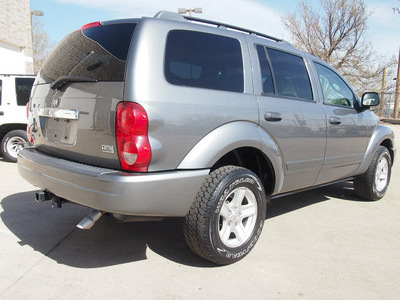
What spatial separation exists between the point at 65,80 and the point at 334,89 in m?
3.00

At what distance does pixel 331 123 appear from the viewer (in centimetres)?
386

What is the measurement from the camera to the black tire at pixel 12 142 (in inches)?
283

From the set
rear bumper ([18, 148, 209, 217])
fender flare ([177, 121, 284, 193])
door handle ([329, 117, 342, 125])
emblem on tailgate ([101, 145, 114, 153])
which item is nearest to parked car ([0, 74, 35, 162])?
rear bumper ([18, 148, 209, 217])

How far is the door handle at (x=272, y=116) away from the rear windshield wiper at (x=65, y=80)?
1.45 meters

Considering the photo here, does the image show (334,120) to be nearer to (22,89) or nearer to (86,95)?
(86,95)

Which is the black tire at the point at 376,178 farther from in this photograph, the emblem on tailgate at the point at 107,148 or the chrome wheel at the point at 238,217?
the emblem on tailgate at the point at 107,148

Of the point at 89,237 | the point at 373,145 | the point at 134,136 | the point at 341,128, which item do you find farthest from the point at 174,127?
the point at 373,145

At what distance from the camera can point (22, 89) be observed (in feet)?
23.5

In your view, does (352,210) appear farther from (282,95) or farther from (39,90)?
(39,90)

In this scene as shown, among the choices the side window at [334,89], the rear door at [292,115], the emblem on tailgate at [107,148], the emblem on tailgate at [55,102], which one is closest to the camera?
the emblem on tailgate at [107,148]

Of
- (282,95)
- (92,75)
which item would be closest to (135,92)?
(92,75)

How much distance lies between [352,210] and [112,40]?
361 centimetres

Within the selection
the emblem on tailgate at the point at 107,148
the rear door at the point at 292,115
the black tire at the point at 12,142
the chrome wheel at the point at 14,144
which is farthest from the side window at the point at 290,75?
the chrome wheel at the point at 14,144

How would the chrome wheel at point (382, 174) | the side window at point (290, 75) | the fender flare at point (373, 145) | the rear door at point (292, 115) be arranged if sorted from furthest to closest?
the chrome wheel at point (382, 174) → the fender flare at point (373, 145) → the side window at point (290, 75) → the rear door at point (292, 115)
